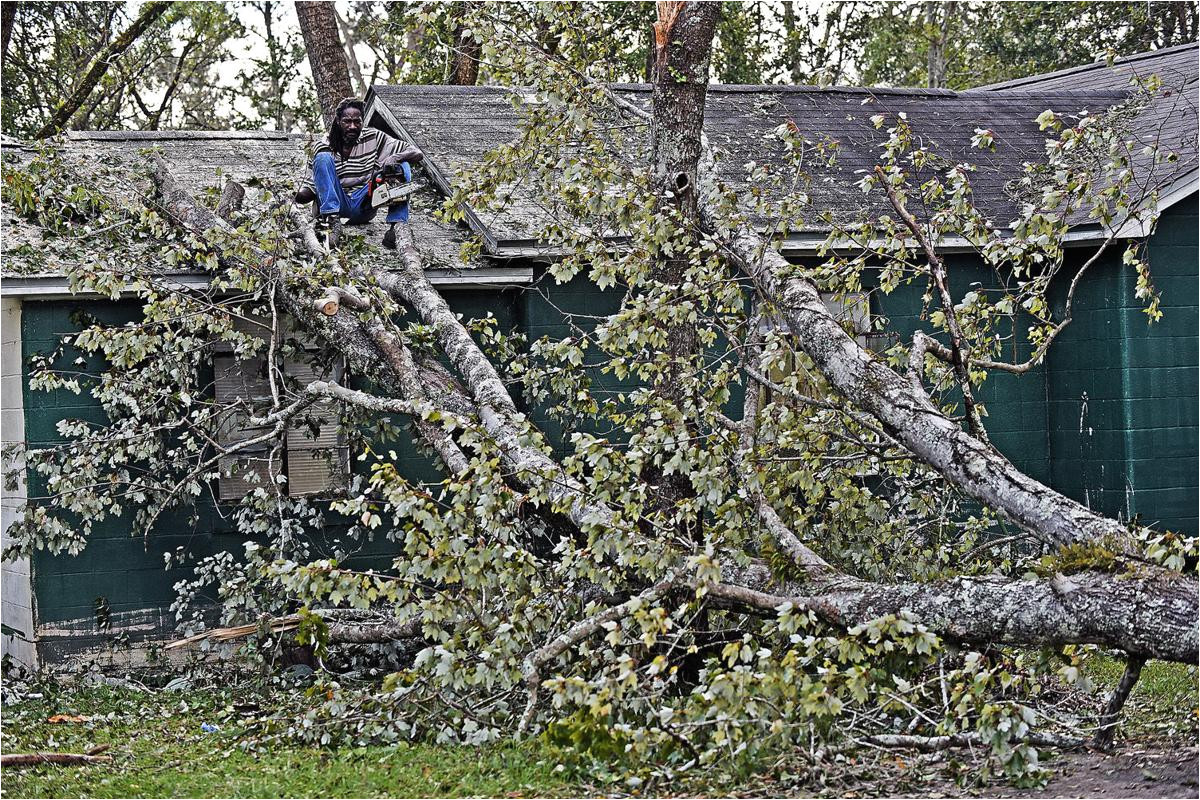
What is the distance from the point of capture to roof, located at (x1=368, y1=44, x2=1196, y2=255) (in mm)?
9359

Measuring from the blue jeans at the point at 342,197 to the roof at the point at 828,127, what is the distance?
50 centimetres

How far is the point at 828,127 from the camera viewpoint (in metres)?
11.0

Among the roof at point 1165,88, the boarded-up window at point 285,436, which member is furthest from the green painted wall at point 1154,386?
the boarded-up window at point 285,436

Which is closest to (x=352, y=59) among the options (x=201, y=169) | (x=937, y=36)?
(x=937, y=36)

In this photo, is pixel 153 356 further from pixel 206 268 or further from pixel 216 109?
pixel 216 109

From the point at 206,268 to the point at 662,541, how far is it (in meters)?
4.45

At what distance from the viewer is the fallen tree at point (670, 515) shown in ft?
15.8

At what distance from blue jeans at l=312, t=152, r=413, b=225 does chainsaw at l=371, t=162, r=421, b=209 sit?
0.03 metres

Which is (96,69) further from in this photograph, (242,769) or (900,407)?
(900,407)

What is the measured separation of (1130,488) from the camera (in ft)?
31.4

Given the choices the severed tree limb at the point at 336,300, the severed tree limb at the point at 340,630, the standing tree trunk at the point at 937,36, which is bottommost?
the severed tree limb at the point at 340,630

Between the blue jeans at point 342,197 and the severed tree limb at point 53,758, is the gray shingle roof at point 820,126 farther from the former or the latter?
the severed tree limb at point 53,758

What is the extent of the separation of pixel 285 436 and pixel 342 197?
173 cm

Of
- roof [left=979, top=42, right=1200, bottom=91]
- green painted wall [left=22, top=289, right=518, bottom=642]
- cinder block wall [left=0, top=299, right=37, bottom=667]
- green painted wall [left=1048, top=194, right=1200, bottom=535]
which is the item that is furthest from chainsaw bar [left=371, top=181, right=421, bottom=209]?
roof [left=979, top=42, right=1200, bottom=91]
